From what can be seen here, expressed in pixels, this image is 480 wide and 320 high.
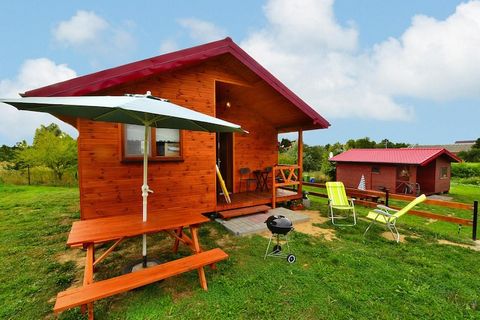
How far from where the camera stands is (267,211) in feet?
19.2

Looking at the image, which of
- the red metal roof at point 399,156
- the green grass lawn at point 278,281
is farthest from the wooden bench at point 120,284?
the red metal roof at point 399,156

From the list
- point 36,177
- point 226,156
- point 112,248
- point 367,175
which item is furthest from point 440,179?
point 36,177

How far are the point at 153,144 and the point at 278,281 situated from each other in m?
3.41

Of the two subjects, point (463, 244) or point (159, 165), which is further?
point (159, 165)

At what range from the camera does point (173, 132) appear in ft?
15.8

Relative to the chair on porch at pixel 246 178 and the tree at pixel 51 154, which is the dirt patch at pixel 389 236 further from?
the tree at pixel 51 154

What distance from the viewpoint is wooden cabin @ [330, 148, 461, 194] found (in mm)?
15234

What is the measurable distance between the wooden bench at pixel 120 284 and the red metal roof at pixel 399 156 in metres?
16.9

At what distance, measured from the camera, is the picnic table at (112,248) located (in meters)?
1.98

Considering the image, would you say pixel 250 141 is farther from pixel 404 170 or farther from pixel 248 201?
pixel 404 170

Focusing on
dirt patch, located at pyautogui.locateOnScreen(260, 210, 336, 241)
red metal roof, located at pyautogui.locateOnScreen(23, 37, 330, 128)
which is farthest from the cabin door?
dirt patch, located at pyautogui.locateOnScreen(260, 210, 336, 241)

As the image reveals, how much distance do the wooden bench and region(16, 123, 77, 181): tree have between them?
14440mm

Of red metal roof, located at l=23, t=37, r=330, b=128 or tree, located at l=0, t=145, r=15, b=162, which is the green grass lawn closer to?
red metal roof, located at l=23, t=37, r=330, b=128

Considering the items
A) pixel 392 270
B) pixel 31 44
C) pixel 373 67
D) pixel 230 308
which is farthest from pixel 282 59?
pixel 230 308
